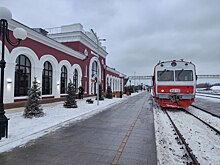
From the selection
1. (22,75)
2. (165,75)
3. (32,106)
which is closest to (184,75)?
(165,75)

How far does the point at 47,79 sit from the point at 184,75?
481 inches

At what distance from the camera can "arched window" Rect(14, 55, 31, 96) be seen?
1187 cm

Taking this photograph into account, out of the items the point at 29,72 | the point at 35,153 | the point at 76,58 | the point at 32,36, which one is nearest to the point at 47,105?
the point at 29,72

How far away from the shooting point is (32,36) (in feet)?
42.2

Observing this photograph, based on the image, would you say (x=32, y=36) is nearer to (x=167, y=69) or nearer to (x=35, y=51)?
(x=35, y=51)

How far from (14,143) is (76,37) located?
20084mm

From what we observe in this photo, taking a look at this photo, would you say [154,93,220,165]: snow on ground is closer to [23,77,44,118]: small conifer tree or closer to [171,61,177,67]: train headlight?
[171,61,177,67]: train headlight

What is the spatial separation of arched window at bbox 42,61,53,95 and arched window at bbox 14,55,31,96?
1848mm

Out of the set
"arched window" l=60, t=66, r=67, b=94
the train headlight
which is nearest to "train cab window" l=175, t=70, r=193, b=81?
the train headlight

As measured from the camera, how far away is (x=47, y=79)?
15312mm

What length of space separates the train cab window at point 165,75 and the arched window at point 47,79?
10299 mm

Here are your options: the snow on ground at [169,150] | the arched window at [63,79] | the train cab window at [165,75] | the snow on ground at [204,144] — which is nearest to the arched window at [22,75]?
the arched window at [63,79]

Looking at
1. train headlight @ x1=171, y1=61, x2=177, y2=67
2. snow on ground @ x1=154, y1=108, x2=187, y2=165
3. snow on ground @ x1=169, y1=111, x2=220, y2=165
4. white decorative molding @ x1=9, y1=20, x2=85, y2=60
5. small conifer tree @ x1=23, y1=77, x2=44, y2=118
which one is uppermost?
white decorative molding @ x1=9, y1=20, x2=85, y2=60

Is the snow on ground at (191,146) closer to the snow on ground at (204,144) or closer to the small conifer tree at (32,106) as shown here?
the snow on ground at (204,144)
